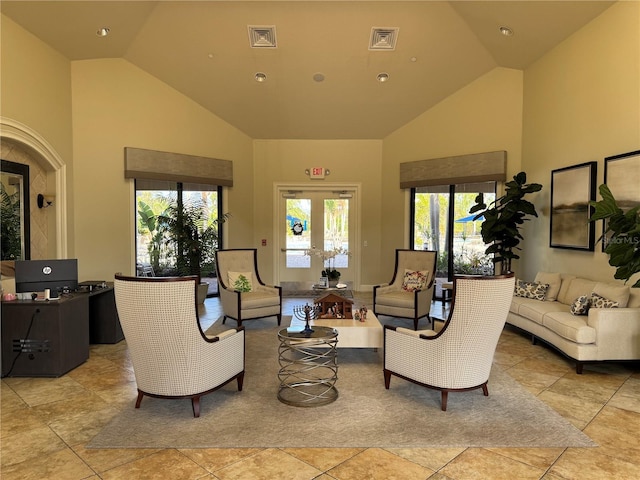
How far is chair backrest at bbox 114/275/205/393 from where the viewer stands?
301 cm

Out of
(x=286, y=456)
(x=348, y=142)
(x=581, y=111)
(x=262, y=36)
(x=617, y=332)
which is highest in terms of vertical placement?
(x=262, y=36)

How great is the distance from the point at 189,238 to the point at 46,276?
9.99 ft

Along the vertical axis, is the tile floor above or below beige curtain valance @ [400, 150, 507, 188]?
below

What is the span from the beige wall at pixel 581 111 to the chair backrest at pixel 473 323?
102 inches

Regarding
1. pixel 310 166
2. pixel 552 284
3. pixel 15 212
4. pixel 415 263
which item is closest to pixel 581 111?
pixel 552 284

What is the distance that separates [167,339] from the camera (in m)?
3.07

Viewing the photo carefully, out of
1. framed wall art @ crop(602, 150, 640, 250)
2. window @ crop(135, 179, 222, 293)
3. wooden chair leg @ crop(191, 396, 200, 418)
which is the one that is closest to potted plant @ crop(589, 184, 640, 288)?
framed wall art @ crop(602, 150, 640, 250)

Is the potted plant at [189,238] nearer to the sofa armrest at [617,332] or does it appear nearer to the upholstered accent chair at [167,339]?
the upholstered accent chair at [167,339]

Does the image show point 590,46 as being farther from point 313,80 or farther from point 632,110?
point 313,80

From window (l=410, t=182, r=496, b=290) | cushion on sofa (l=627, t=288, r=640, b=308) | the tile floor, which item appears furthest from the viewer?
window (l=410, t=182, r=496, b=290)

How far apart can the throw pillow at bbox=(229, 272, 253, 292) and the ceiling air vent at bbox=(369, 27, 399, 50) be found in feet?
13.0

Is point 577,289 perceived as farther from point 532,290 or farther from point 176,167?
point 176,167

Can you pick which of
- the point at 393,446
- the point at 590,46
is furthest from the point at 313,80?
the point at 393,446

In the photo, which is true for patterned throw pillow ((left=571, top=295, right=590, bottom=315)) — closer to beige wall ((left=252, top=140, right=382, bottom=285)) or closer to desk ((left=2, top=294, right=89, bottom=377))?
beige wall ((left=252, top=140, right=382, bottom=285))
